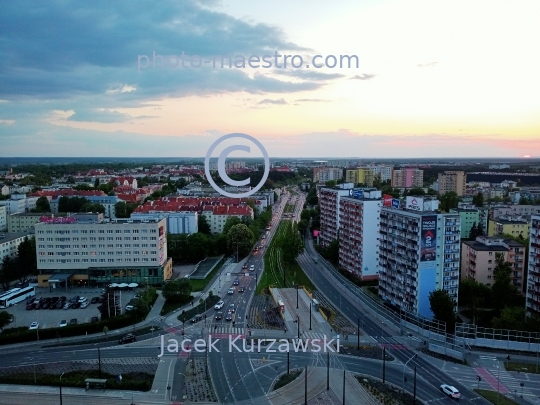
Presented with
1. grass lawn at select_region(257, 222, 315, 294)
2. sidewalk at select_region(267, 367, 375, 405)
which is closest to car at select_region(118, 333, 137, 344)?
sidewalk at select_region(267, 367, 375, 405)

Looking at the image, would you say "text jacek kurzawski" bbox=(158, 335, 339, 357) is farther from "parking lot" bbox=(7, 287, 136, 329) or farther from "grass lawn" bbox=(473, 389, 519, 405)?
"parking lot" bbox=(7, 287, 136, 329)

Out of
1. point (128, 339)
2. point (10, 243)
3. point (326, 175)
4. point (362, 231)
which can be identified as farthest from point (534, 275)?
point (326, 175)

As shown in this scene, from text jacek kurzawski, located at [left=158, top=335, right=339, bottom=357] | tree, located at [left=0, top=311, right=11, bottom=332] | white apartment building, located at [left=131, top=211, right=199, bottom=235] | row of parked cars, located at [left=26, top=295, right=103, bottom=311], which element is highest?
white apartment building, located at [left=131, top=211, right=199, bottom=235]

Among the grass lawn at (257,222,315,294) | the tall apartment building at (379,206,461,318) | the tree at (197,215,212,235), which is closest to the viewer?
the tall apartment building at (379,206,461,318)

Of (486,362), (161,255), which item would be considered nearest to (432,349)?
(486,362)

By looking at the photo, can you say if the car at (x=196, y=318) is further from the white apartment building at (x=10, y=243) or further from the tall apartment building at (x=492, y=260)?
the white apartment building at (x=10, y=243)

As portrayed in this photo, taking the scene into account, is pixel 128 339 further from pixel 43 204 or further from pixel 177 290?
pixel 43 204

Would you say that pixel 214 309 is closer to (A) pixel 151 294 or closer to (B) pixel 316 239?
(A) pixel 151 294
